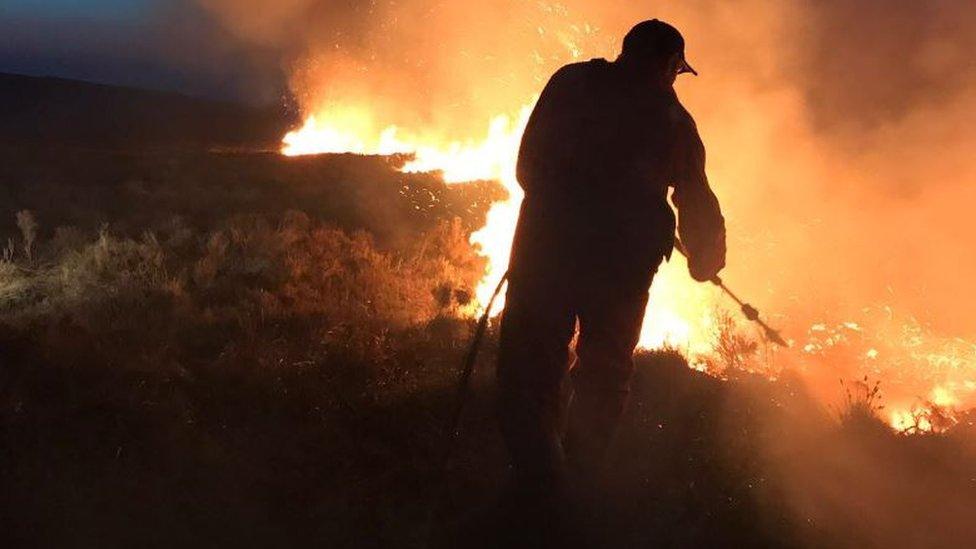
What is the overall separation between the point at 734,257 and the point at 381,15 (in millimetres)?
9342

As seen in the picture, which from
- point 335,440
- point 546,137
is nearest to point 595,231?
point 546,137

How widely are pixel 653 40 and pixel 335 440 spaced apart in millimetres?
2641

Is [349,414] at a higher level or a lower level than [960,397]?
lower

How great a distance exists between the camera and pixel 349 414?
4.40m

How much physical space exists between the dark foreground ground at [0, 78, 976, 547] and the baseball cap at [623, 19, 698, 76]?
2114mm

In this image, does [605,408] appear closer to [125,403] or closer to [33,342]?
[125,403]

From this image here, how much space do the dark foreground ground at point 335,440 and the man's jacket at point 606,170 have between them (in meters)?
1.24

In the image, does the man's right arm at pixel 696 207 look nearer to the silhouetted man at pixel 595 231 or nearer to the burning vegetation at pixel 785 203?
the silhouetted man at pixel 595 231

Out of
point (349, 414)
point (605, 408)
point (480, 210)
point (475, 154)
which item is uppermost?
point (475, 154)

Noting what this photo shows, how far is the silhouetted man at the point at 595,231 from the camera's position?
3.27 m

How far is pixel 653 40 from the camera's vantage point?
3.31m

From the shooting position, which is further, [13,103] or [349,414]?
[13,103]

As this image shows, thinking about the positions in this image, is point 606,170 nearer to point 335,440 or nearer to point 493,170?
point 335,440

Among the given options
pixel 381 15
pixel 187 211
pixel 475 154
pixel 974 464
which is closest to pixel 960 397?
pixel 974 464
